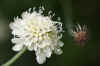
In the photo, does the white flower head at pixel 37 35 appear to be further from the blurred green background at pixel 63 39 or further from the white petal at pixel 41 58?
the blurred green background at pixel 63 39

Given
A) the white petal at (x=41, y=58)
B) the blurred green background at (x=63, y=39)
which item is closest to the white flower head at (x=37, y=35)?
the white petal at (x=41, y=58)

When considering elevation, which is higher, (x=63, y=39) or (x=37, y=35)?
(x=37, y=35)

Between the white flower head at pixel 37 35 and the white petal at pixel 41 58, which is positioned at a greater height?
the white flower head at pixel 37 35

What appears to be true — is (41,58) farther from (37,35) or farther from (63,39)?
(63,39)

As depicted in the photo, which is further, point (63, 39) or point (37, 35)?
point (63, 39)

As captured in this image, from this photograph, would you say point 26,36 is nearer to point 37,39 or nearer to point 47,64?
point 37,39

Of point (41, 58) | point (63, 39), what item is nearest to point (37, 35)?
point (41, 58)

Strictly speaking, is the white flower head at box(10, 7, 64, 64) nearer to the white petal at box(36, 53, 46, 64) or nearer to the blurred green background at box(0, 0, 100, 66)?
the white petal at box(36, 53, 46, 64)

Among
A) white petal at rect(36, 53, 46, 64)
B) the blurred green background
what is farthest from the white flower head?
the blurred green background
